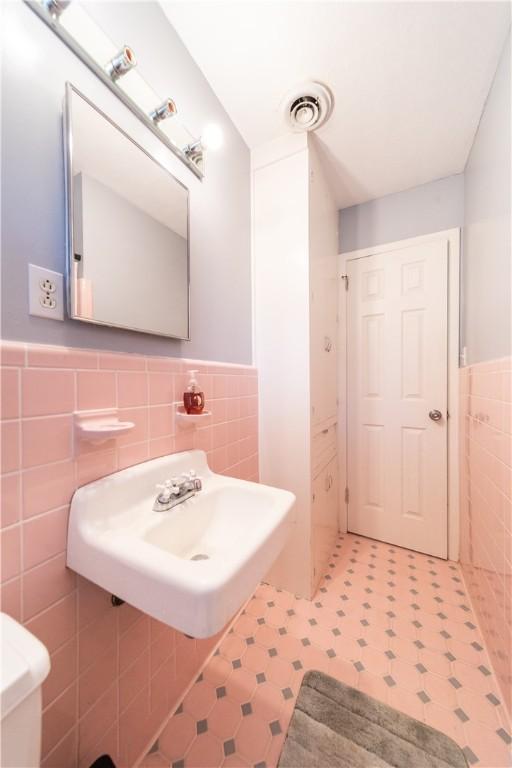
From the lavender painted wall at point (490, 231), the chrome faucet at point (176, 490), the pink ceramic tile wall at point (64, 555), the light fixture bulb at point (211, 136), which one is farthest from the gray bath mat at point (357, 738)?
the light fixture bulb at point (211, 136)

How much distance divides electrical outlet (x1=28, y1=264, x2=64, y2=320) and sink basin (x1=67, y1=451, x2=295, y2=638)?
420mm

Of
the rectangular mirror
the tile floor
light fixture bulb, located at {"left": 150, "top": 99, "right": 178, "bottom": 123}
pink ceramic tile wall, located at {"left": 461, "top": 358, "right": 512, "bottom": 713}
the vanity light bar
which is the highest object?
light fixture bulb, located at {"left": 150, "top": 99, "right": 178, "bottom": 123}

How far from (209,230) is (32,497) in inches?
44.5

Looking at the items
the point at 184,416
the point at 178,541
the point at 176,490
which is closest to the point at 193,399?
the point at 184,416

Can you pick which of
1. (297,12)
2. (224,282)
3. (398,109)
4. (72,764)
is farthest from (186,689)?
(398,109)

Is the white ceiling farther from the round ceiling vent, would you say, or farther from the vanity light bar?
the vanity light bar

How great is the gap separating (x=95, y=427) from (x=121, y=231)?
57cm

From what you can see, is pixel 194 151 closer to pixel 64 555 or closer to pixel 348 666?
pixel 64 555

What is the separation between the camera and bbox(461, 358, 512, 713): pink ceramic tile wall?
0.94m

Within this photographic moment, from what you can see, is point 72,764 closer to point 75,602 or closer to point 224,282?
point 75,602

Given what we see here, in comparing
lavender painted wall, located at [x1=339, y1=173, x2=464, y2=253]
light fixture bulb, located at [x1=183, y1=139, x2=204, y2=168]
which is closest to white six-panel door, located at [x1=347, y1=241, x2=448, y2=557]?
lavender painted wall, located at [x1=339, y1=173, x2=464, y2=253]

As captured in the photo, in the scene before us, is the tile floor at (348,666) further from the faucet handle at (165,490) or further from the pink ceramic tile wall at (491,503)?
the faucet handle at (165,490)

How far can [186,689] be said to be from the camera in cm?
101

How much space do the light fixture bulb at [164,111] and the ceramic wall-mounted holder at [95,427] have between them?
0.94 metres
